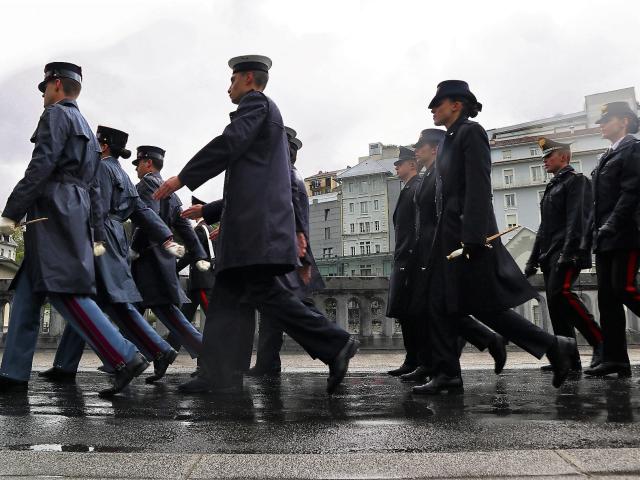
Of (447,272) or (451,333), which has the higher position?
(447,272)

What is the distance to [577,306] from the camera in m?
7.21

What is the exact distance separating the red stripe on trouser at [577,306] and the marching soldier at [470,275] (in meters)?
2.19

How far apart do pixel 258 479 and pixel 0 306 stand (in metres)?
11.1

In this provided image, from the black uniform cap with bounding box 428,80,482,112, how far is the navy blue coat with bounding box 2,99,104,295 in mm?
2712

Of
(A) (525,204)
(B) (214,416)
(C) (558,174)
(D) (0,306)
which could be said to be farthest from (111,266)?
(A) (525,204)

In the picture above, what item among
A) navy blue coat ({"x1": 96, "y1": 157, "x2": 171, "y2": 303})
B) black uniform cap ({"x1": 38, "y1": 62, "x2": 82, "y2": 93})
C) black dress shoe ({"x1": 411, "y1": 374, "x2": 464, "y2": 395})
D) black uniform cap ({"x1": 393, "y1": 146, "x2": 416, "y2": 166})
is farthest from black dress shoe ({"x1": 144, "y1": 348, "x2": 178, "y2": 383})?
black uniform cap ({"x1": 393, "y1": 146, "x2": 416, "y2": 166})

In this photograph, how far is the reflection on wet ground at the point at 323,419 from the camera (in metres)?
2.92

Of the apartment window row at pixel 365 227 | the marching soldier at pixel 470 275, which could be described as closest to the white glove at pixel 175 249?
the marching soldier at pixel 470 275

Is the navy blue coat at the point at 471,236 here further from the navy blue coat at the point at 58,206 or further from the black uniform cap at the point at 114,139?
the black uniform cap at the point at 114,139

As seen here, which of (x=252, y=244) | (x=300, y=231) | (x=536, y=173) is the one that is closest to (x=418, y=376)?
(x=300, y=231)

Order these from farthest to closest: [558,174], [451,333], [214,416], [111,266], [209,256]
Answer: [209,256]
[558,174]
[111,266]
[451,333]
[214,416]

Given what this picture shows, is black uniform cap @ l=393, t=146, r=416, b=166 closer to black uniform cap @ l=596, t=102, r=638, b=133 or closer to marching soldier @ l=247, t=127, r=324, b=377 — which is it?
marching soldier @ l=247, t=127, r=324, b=377

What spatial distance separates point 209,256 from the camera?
9680 millimetres

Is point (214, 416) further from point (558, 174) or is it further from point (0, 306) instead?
point (0, 306)
